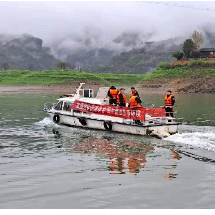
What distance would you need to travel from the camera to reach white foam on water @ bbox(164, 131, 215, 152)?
59.2ft

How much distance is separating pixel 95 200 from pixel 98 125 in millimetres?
14107

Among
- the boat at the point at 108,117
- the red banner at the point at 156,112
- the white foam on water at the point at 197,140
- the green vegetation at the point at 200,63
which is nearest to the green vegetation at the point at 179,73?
the green vegetation at the point at 200,63

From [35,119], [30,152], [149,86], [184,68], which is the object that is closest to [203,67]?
[184,68]

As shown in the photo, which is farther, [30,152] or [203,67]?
[203,67]

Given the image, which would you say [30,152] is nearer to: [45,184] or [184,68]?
[45,184]

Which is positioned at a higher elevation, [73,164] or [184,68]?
[184,68]

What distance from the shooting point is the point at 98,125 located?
80.8ft

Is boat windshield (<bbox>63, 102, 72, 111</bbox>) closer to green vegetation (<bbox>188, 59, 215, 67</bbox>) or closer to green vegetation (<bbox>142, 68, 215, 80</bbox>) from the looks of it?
green vegetation (<bbox>142, 68, 215, 80</bbox>)

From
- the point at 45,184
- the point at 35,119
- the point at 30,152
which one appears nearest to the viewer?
the point at 45,184

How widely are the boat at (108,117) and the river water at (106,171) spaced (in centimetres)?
81

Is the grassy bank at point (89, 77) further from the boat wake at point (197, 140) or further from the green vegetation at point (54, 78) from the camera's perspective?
the boat wake at point (197, 140)

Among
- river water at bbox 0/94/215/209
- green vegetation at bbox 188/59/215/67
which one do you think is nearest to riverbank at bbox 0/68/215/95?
green vegetation at bbox 188/59/215/67

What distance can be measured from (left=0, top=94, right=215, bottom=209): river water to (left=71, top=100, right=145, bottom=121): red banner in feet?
4.39

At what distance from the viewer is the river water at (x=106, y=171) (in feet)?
34.8
